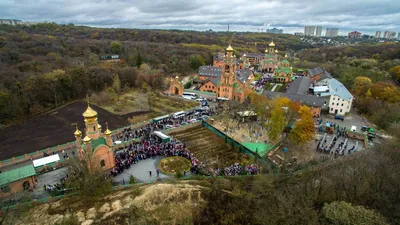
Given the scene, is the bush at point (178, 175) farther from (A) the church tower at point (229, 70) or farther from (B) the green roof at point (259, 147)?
(A) the church tower at point (229, 70)

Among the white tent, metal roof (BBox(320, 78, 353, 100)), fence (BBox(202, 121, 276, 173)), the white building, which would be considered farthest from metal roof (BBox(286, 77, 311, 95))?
the white tent

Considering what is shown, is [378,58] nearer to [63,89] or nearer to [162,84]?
[162,84]

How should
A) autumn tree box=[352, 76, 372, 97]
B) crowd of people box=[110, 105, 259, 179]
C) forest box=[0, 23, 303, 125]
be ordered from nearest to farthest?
crowd of people box=[110, 105, 259, 179]
forest box=[0, 23, 303, 125]
autumn tree box=[352, 76, 372, 97]

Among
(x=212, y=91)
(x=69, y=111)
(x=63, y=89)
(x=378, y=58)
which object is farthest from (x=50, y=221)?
(x=378, y=58)

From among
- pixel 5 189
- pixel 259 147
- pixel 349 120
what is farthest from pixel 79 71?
pixel 349 120

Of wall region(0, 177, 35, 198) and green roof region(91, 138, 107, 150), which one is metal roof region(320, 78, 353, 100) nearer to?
green roof region(91, 138, 107, 150)

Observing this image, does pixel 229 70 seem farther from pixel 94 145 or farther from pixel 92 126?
pixel 94 145
